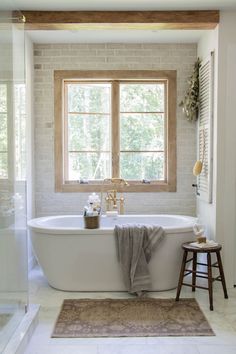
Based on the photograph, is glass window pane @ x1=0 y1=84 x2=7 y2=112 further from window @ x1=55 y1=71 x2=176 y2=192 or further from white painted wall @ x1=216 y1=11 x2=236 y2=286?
white painted wall @ x1=216 y1=11 x2=236 y2=286

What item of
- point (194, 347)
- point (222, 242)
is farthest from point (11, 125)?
point (222, 242)

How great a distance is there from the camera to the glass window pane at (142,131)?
489cm

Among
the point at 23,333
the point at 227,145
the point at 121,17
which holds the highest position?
the point at 121,17

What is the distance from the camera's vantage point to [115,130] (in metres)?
4.85

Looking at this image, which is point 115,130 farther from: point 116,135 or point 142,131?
point 142,131

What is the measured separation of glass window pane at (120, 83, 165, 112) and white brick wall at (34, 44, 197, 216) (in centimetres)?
23

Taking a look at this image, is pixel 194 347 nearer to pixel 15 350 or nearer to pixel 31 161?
pixel 15 350

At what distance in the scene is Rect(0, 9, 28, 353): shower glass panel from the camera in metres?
2.77

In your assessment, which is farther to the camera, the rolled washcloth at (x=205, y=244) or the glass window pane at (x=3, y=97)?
the rolled washcloth at (x=205, y=244)

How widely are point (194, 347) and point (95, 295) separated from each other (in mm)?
1286

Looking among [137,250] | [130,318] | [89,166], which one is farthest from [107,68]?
[130,318]

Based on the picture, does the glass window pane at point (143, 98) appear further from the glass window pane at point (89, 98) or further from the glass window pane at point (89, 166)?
the glass window pane at point (89, 166)

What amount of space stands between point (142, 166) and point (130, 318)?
214 cm

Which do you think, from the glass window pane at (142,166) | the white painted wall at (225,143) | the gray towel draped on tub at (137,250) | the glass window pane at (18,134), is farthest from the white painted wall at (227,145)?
the glass window pane at (18,134)
